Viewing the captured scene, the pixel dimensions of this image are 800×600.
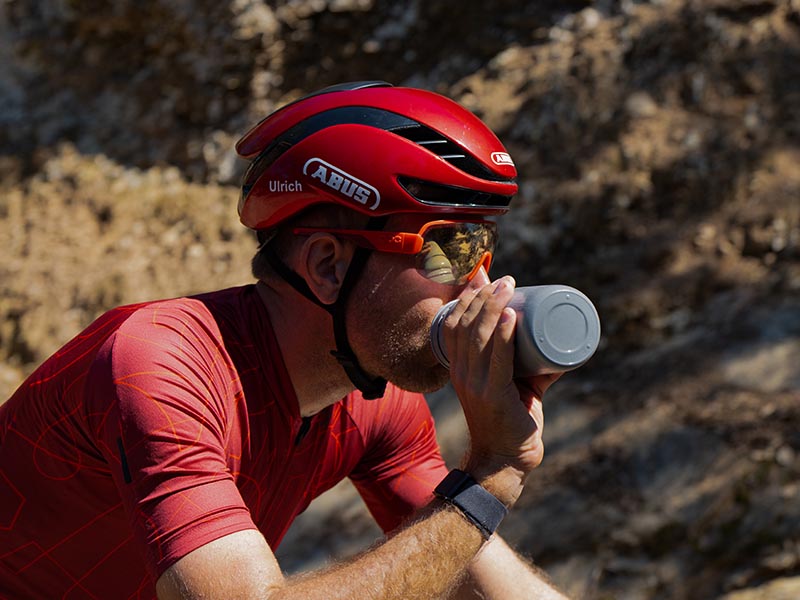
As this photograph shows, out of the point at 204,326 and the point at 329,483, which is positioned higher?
the point at 204,326

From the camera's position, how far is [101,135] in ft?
30.6

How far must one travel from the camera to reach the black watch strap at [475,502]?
2240mm

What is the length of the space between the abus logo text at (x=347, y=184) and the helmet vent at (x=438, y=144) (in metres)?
0.17

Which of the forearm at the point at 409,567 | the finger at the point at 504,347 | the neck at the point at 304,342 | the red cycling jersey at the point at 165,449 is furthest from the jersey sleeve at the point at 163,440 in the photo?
the finger at the point at 504,347

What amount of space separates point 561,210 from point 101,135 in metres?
4.93

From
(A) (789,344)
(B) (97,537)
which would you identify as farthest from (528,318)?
(A) (789,344)

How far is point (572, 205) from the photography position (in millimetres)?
6508

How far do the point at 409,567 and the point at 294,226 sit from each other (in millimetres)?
1041

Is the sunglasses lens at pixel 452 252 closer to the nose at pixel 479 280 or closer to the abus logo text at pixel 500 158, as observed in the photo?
the nose at pixel 479 280

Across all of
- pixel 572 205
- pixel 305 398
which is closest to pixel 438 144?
pixel 305 398

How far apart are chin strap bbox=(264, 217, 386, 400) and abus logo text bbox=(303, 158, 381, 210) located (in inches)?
2.6

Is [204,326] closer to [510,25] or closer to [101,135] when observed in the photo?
[510,25]

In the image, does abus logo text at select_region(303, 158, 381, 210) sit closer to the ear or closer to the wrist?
the ear

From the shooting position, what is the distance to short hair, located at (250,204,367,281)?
266 centimetres
